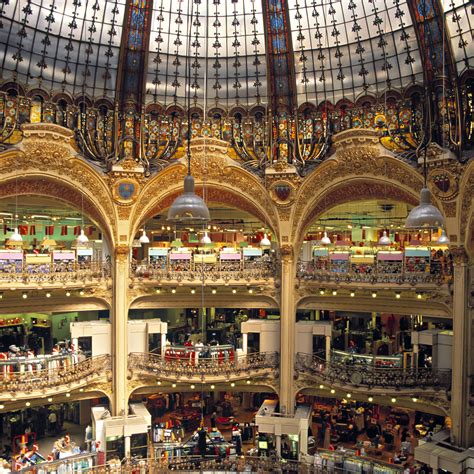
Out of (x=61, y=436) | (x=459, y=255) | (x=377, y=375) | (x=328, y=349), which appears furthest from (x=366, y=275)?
(x=61, y=436)

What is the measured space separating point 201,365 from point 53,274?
8595 mm

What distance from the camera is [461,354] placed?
24719mm

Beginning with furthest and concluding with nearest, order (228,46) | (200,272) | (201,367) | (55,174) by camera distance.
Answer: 1. (200,272)
2. (228,46)
3. (201,367)
4. (55,174)

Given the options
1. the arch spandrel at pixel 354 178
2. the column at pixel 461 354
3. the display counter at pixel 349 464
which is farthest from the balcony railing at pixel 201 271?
the column at pixel 461 354

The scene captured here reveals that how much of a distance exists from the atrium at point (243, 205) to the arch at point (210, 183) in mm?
113

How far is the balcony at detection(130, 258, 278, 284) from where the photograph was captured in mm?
29531

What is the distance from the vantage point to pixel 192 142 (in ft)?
95.0

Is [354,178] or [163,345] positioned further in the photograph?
[163,345]

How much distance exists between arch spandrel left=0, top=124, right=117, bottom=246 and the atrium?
0.36 ft

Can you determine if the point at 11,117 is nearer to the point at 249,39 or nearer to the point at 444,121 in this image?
the point at 249,39

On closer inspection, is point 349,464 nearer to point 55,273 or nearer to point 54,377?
point 54,377

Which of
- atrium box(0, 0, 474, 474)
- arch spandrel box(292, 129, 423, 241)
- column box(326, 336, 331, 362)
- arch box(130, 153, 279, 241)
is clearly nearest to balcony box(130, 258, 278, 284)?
atrium box(0, 0, 474, 474)

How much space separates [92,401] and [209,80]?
62.8 ft

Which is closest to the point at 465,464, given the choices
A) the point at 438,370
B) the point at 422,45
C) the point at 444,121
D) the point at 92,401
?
the point at 438,370
